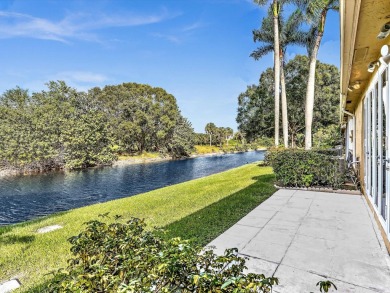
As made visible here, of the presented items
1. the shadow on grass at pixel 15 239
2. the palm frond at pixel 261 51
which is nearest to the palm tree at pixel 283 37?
the palm frond at pixel 261 51

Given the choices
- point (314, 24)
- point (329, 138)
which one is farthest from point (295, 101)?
point (314, 24)

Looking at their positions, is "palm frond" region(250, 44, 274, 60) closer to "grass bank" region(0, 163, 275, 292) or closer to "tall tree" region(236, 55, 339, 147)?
"tall tree" region(236, 55, 339, 147)

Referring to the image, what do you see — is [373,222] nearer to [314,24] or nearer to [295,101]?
[314,24]

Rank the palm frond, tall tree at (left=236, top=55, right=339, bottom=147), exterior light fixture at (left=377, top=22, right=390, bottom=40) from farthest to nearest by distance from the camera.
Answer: tall tree at (left=236, top=55, right=339, bottom=147) → the palm frond → exterior light fixture at (left=377, top=22, right=390, bottom=40)

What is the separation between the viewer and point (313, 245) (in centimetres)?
323

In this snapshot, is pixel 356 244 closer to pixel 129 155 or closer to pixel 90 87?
pixel 129 155

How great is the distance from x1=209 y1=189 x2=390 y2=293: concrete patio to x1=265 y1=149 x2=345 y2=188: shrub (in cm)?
152

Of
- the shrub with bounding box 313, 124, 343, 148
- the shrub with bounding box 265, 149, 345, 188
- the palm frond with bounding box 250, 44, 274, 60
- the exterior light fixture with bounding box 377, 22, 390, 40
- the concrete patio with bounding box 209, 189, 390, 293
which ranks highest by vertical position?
the palm frond with bounding box 250, 44, 274, 60

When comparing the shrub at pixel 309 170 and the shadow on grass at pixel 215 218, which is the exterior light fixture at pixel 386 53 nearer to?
the shadow on grass at pixel 215 218

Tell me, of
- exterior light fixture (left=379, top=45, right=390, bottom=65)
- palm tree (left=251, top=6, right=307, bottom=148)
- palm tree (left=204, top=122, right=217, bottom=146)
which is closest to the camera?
exterior light fixture (left=379, top=45, right=390, bottom=65)

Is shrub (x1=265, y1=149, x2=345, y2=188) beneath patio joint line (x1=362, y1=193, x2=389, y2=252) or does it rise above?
above

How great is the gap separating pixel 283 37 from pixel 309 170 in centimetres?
1268

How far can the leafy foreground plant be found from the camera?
1.03m

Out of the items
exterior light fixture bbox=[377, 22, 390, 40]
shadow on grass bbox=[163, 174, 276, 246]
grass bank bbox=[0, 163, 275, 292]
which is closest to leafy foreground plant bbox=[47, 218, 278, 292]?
grass bank bbox=[0, 163, 275, 292]
